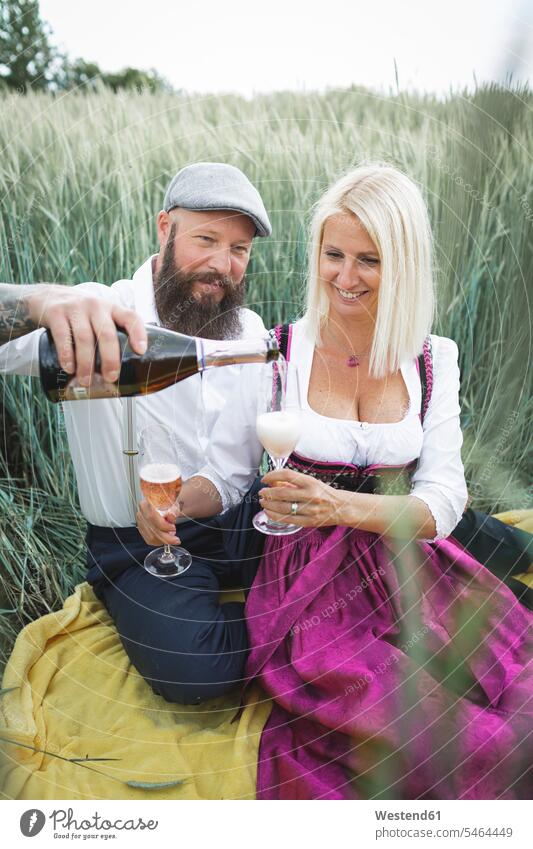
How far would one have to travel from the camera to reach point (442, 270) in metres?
1.58

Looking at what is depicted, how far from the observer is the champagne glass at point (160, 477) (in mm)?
1163

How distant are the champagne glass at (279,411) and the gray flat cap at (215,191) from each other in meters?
0.28

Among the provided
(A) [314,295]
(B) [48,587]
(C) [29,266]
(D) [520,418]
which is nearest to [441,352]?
(A) [314,295]

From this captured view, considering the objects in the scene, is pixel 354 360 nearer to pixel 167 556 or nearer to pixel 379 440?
pixel 379 440

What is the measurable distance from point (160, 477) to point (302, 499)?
24 cm

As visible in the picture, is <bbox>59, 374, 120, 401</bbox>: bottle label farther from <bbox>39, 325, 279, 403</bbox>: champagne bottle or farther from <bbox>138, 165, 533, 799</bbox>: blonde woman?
<bbox>138, 165, 533, 799</bbox>: blonde woman

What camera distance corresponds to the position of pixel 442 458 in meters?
1.31

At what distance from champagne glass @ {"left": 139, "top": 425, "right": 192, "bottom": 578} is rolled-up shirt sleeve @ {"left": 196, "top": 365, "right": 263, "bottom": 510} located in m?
0.12

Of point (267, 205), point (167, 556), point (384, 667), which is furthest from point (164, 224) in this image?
point (384, 667)

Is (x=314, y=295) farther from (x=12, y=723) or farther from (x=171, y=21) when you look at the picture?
(x=12, y=723)

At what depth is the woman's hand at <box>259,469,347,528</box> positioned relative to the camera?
47.5 inches
